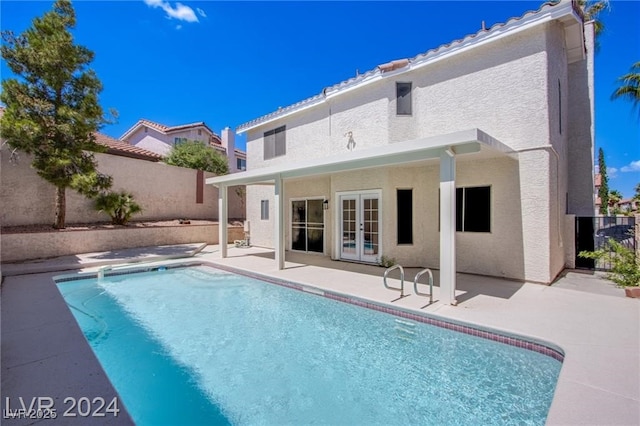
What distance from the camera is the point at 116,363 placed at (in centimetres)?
505

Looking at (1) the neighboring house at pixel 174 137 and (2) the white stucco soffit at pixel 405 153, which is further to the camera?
(1) the neighboring house at pixel 174 137

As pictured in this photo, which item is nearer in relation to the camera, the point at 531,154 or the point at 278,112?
the point at 531,154

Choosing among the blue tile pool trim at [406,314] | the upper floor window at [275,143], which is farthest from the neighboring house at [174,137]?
the blue tile pool trim at [406,314]

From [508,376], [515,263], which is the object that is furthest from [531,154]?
[508,376]

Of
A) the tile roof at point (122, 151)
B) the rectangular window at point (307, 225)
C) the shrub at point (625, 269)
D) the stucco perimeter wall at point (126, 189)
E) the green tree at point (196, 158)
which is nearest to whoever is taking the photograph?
the shrub at point (625, 269)

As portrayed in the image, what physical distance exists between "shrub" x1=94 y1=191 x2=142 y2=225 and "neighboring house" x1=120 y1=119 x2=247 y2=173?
13.7 m

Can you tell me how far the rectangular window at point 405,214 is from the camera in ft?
36.6

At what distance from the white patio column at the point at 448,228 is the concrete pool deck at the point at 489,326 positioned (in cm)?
45

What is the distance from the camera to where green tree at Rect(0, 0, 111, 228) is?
1156cm

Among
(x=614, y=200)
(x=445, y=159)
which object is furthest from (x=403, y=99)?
(x=614, y=200)

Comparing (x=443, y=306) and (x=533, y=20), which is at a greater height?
(x=533, y=20)

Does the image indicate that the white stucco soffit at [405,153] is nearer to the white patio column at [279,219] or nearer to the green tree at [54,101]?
the white patio column at [279,219]

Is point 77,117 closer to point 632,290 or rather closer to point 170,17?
point 170,17

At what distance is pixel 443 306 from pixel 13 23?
57.6ft
